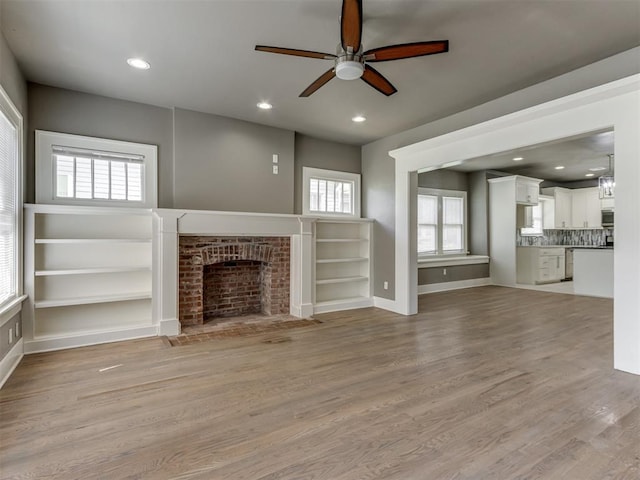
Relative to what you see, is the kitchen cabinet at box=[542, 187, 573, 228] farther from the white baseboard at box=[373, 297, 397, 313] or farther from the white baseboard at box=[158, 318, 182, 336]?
the white baseboard at box=[158, 318, 182, 336]

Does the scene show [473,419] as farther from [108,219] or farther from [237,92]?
[108,219]

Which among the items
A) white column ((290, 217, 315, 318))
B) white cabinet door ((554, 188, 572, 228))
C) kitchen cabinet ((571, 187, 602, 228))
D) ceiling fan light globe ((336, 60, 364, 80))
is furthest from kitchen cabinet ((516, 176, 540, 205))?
ceiling fan light globe ((336, 60, 364, 80))

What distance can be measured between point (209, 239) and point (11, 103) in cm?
231

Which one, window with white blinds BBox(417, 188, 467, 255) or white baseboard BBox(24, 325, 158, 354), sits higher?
window with white blinds BBox(417, 188, 467, 255)

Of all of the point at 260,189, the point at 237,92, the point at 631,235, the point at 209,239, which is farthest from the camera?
the point at 260,189

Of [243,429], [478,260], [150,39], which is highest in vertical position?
[150,39]

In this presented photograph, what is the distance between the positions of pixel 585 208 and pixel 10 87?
11.8 metres

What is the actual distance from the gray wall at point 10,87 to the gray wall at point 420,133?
465 cm

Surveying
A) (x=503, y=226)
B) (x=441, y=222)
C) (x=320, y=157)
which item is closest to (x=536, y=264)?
(x=503, y=226)

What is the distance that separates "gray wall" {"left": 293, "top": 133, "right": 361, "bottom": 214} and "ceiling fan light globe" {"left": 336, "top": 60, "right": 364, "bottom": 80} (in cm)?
301

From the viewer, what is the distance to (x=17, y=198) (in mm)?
3293

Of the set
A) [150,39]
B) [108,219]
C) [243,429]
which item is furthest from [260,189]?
[243,429]

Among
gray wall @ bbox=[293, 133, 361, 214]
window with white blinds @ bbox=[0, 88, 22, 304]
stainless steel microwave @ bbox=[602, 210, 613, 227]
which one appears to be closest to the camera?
window with white blinds @ bbox=[0, 88, 22, 304]

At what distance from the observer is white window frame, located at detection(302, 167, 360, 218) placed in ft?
18.3
